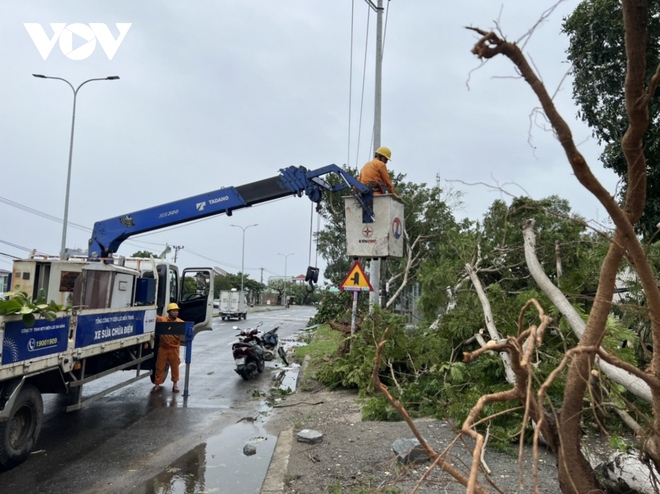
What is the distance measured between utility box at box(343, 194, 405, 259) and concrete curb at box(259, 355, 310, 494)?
311 cm

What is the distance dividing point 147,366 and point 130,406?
1465 mm

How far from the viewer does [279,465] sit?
557cm

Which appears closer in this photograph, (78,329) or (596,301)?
(596,301)

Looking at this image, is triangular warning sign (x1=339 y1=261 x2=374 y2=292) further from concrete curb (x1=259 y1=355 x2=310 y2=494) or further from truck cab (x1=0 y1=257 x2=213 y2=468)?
truck cab (x1=0 y1=257 x2=213 y2=468)

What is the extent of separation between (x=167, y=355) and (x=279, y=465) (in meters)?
5.28

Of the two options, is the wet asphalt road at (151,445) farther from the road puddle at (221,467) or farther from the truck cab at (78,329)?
the truck cab at (78,329)

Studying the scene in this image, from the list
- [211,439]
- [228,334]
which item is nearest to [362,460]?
[211,439]

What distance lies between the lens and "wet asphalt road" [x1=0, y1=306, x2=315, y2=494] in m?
5.36

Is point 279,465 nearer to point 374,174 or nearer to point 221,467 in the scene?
point 221,467

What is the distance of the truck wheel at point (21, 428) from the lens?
18.2 feet

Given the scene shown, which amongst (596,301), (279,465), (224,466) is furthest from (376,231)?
(596,301)

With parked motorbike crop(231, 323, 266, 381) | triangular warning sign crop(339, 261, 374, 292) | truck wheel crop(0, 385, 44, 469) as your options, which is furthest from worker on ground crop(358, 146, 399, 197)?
truck wheel crop(0, 385, 44, 469)

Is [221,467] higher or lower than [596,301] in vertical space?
lower

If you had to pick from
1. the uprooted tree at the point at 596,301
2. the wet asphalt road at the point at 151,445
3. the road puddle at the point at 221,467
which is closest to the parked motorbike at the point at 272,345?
the wet asphalt road at the point at 151,445
